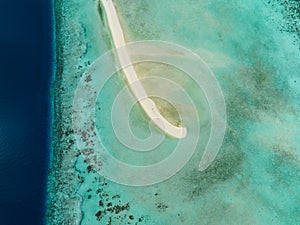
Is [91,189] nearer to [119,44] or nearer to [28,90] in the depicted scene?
[28,90]

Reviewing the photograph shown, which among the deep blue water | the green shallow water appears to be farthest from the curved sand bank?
the deep blue water

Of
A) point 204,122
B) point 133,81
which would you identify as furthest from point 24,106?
point 204,122

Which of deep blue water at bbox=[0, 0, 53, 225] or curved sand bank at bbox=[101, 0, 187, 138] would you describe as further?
curved sand bank at bbox=[101, 0, 187, 138]

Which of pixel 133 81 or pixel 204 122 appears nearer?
pixel 204 122

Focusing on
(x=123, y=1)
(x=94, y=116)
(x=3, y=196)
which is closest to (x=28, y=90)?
(x=94, y=116)

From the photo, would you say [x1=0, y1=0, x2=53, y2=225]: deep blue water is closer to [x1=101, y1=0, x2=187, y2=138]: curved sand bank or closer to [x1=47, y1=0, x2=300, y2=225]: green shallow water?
[x1=47, y1=0, x2=300, y2=225]: green shallow water

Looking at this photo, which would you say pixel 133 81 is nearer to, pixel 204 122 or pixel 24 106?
pixel 204 122
